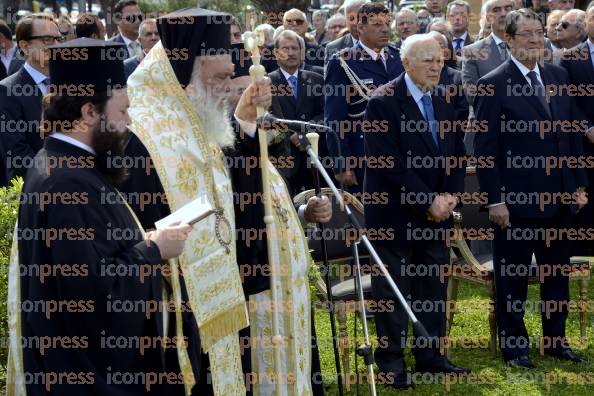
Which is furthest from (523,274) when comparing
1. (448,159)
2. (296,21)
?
(296,21)

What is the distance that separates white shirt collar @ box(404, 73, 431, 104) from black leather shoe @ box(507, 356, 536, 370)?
208 cm

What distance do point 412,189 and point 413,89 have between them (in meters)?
0.71

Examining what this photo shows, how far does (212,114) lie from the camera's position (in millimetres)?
5156

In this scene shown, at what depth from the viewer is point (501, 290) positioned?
24.2 ft

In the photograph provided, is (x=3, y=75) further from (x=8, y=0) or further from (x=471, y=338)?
(x=8, y=0)

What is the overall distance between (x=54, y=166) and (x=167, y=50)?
4.31 feet

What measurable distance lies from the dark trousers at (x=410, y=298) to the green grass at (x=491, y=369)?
221mm

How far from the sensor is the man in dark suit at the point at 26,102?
7254 mm


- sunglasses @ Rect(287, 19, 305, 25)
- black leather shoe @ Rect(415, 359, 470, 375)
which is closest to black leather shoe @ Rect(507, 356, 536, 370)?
black leather shoe @ Rect(415, 359, 470, 375)

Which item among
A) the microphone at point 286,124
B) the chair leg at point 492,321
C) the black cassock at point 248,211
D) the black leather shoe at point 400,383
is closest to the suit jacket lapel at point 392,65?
the chair leg at point 492,321

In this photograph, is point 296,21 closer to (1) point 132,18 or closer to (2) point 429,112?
(1) point 132,18

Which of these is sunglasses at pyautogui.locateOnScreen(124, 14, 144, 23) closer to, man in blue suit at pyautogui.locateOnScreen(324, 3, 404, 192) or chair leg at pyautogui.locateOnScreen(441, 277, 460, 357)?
man in blue suit at pyautogui.locateOnScreen(324, 3, 404, 192)

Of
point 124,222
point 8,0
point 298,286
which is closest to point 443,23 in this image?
point 298,286

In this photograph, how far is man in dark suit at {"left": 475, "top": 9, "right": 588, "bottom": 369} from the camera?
7.15m
